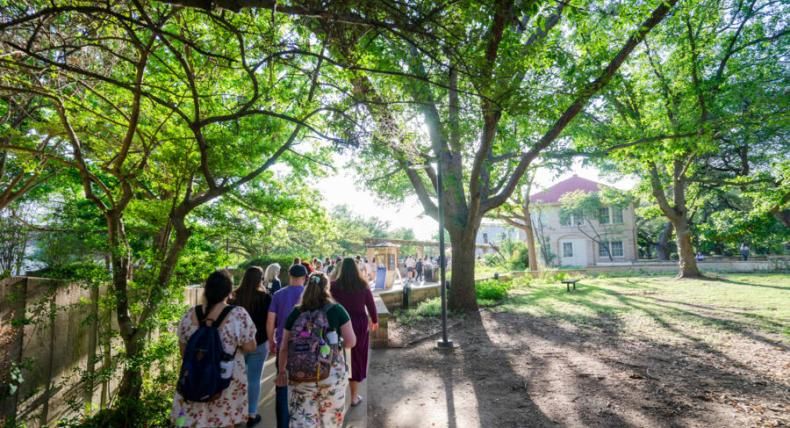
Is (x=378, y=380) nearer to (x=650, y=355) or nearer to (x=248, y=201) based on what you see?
(x=248, y=201)

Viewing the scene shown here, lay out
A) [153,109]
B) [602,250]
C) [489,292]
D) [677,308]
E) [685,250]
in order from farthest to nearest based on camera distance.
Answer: [602,250] < [685,250] < [489,292] < [677,308] < [153,109]

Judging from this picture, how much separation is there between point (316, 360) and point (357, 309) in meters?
1.63

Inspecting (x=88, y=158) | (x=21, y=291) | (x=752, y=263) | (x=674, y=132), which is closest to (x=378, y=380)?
(x=21, y=291)

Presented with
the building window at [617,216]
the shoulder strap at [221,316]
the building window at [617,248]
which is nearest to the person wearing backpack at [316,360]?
the shoulder strap at [221,316]

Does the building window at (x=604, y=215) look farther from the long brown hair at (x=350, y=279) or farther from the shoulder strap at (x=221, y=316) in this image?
the shoulder strap at (x=221, y=316)

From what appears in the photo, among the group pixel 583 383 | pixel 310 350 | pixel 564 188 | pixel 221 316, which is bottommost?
pixel 583 383

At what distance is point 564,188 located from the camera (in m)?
44.2

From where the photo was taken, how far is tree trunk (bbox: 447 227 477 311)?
11.8 m

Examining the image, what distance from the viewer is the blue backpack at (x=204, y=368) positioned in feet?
9.77

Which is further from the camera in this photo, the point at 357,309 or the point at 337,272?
the point at 337,272

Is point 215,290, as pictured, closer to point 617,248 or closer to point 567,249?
point 567,249

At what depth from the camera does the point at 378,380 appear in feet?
20.0

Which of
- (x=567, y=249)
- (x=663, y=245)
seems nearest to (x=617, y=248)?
(x=663, y=245)

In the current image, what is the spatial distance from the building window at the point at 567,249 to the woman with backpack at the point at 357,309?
131 feet
